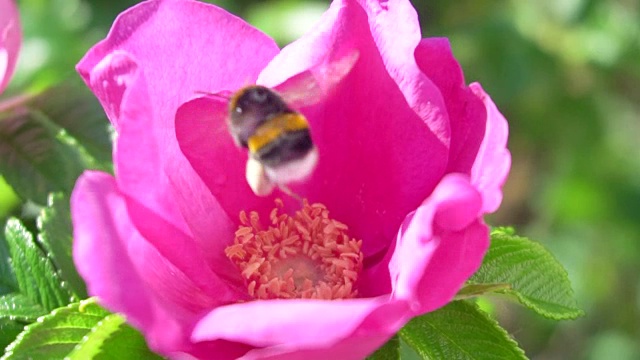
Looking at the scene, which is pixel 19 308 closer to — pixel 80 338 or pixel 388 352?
pixel 80 338

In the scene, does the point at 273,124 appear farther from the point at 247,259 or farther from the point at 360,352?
the point at 360,352

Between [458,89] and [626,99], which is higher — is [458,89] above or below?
above

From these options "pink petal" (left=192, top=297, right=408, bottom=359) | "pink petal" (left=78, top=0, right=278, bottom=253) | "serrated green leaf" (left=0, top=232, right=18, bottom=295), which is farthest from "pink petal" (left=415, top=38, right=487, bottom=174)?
"serrated green leaf" (left=0, top=232, right=18, bottom=295)

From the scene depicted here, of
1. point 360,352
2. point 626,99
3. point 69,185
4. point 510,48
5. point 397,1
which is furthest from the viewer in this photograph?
point 626,99

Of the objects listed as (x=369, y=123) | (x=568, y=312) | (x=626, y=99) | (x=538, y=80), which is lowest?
(x=626, y=99)

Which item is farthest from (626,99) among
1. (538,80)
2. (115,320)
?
(115,320)

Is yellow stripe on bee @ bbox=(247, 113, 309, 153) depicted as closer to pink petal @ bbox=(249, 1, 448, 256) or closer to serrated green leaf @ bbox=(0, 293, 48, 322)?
pink petal @ bbox=(249, 1, 448, 256)

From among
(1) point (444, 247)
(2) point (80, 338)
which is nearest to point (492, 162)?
(1) point (444, 247)

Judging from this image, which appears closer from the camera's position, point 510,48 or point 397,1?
point 397,1
